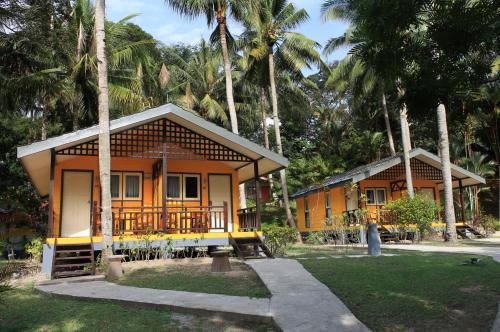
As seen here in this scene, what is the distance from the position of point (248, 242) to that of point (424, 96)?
10.1m

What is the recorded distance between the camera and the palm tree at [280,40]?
79.7 feet

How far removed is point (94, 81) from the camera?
67.7ft

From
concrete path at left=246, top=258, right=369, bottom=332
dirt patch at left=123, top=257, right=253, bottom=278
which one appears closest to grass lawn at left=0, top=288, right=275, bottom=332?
concrete path at left=246, top=258, right=369, bottom=332

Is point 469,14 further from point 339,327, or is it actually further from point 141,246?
point 141,246

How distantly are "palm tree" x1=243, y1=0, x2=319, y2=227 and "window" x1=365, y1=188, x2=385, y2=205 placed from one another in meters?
4.46

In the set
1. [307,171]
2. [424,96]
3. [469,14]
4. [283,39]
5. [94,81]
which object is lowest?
[424,96]

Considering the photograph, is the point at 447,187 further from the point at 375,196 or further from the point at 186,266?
the point at 186,266

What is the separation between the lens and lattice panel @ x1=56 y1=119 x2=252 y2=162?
1416cm

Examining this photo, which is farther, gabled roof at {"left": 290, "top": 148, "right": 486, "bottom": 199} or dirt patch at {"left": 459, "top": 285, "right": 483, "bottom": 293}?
gabled roof at {"left": 290, "top": 148, "right": 486, "bottom": 199}

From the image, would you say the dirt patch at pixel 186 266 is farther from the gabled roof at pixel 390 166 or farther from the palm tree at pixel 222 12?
the gabled roof at pixel 390 166

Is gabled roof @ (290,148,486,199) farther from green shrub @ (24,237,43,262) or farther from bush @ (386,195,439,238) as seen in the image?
green shrub @ (24,237,43,262)

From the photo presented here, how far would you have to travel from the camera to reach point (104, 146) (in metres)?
11.8

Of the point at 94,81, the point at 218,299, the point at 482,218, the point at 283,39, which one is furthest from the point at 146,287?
the point at 482,218

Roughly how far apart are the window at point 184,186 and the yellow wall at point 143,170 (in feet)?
0.55
